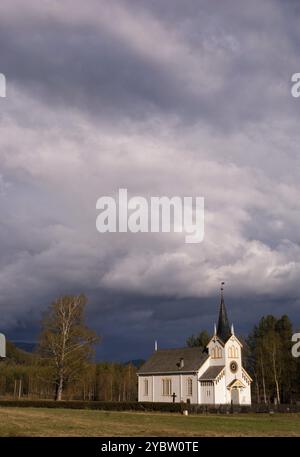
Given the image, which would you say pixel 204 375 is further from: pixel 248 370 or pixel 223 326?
pixel 248 370

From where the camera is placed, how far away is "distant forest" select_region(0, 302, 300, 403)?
245ft

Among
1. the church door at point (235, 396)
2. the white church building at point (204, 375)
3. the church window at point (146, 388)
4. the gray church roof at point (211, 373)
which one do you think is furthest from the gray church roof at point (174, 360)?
the church door at point (235, 396)

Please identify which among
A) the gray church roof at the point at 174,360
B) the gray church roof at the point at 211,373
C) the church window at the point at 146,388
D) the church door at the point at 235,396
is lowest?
the church door at the point at 235,396

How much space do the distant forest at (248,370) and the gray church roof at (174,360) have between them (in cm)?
940

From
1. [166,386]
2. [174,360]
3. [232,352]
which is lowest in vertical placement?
[166,386]

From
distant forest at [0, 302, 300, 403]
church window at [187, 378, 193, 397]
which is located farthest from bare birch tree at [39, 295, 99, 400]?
church window at [187, 378, 193, 397]

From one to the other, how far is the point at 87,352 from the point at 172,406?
40.3 feet

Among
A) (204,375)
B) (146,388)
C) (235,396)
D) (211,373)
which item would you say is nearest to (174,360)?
(146,388)

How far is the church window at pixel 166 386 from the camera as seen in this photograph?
284 ft

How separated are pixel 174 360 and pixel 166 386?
413 cm

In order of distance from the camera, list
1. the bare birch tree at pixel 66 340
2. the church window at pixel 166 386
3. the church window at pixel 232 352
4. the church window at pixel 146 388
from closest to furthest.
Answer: the bare birch tree at pixel 66 340, the church window at pixel 232 352, the church window at pixel 166 386, the church window at pixel 146 388

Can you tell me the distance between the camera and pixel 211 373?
82938 millimetres

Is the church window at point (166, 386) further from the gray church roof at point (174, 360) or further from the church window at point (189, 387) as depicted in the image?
the church window at point (189, 387)
